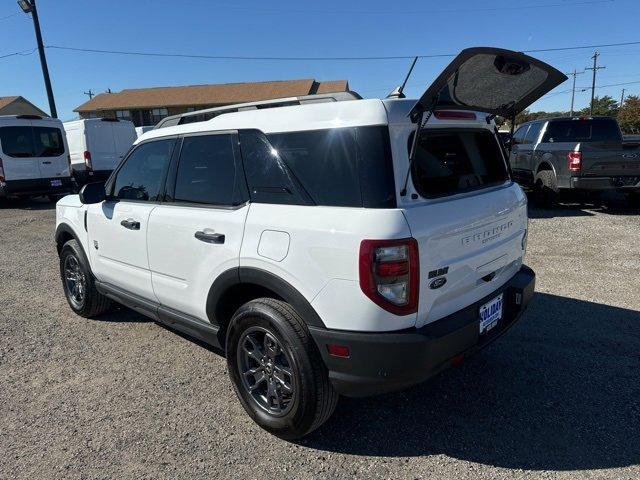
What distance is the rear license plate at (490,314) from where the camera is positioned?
2674 millimetres

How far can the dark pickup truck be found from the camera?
8.78 metres

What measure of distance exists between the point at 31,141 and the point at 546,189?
12.7 metres

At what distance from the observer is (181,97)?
145ft

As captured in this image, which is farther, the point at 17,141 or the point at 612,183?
the point at 17,141

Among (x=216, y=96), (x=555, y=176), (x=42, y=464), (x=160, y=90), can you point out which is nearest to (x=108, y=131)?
(x=555, y=176)

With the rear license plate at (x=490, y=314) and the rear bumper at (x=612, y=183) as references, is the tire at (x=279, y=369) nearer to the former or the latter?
the rear license plate at (x=490, y=314)

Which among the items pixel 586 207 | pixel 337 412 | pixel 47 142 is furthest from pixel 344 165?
pixel 47 142

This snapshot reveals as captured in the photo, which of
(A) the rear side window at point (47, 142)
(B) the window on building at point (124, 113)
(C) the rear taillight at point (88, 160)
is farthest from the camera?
(B) the window on building at point (124, 113)

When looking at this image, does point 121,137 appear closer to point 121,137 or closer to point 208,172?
point 121,137

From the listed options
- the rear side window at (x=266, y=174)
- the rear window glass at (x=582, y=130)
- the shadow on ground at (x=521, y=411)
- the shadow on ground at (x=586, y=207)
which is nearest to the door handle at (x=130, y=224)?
the rear side window at (x=266, y=174)

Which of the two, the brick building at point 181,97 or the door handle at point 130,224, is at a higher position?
the brick building at point 181,97

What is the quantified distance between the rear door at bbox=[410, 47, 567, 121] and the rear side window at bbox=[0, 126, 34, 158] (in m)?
12.7

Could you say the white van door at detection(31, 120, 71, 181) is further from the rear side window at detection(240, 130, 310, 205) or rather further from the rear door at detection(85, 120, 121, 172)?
the rear side window at detection(240, 130, 310, 205)

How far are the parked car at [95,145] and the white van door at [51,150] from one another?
1.46 meters
